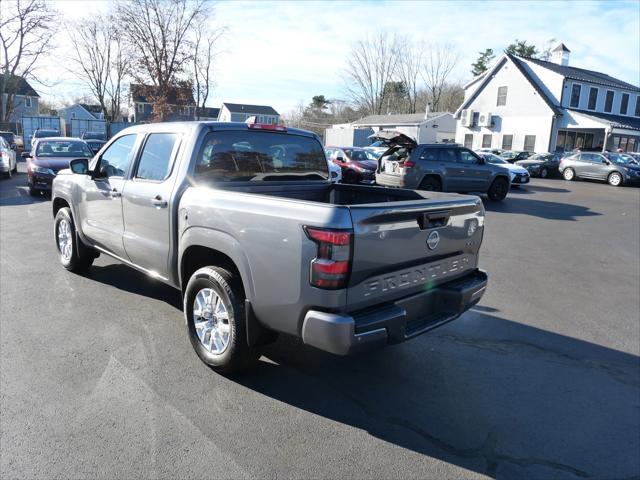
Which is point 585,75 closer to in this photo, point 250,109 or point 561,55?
point 561,55

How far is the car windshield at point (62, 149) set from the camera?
44.9ft

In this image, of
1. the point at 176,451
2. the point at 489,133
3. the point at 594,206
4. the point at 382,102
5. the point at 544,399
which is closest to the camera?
the point at 176,451

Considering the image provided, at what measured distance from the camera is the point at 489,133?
1590 inches

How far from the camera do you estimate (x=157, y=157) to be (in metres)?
4.56

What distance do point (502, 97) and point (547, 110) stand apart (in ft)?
14.7

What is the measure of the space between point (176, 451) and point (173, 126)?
9.46 feet

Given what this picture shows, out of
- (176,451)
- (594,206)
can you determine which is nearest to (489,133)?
(594,206)

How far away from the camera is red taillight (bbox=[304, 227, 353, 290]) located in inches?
113

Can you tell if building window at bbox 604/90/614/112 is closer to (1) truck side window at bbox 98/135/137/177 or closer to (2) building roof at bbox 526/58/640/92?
(2) building roof at bbox 526/58/640/92

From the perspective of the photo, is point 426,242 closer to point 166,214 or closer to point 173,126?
point 166,214

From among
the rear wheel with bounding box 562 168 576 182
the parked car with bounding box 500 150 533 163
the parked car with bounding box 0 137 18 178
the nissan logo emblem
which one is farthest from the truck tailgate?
the parked car with bounding box 500 150 533 163

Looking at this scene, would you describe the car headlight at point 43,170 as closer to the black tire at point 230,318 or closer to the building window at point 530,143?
the black tire at point 230,318

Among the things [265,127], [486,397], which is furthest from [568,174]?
[486,397]

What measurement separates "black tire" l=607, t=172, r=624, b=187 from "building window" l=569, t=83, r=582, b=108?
49.7ft
